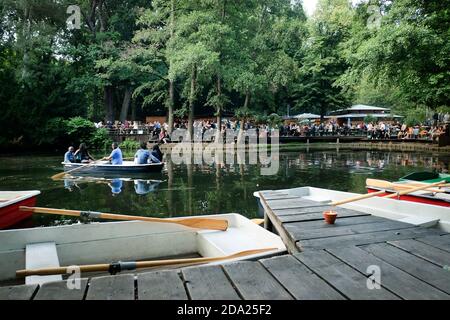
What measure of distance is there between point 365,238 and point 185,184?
32.2 feet

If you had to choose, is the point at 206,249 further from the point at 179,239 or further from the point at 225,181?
the point at 225,181

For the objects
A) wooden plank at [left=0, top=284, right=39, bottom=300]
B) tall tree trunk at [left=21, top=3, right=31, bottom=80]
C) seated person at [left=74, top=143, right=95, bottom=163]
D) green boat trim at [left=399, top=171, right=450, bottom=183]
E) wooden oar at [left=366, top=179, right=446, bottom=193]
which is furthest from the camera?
tall tree trunk at [left=21, top=3, right=31, bottom=80]

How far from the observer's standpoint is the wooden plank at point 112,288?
8.51ft

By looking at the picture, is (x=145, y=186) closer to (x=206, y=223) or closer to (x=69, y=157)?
(x=69, y=157)

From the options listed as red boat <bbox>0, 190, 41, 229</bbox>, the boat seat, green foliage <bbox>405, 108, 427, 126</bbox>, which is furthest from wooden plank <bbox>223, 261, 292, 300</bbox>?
green foliage <bbox>405, 108, 427, 126</bbox>

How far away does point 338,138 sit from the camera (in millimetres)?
33281

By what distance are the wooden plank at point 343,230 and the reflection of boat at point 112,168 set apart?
1092 centimetres

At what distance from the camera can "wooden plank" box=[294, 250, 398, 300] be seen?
8.60ft

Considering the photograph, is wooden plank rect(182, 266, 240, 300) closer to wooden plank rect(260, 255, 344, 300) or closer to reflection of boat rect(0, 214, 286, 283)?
wooden plank rect(260, 255, 344, 300)

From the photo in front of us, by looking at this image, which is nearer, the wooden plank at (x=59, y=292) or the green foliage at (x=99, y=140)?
the wooden plank at (x=59, y=292)

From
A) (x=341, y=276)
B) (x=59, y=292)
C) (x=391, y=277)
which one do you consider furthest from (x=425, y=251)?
(x=59, y=292)

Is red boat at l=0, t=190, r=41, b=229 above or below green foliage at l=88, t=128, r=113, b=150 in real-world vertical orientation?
below

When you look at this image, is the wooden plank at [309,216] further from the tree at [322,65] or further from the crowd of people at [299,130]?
the tree at [322,65]

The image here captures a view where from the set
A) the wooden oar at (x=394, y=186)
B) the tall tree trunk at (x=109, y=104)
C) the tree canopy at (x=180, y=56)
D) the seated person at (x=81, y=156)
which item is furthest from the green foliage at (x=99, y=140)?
the wooden oar at (x=394, y=186)
